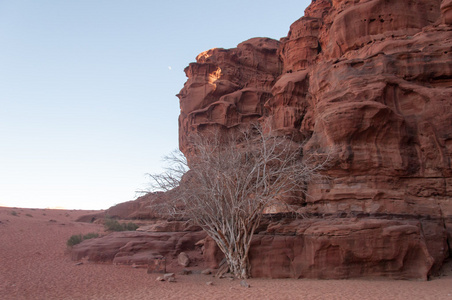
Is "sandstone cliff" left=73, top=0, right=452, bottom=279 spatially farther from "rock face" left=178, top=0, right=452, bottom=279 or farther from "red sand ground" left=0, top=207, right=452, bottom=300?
"red sand ground" left=0, top=207, right=452, bottom=300

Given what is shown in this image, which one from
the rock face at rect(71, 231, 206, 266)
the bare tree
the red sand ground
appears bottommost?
the red sand ground

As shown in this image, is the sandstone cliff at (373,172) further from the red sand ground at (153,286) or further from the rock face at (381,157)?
the red sand ground at (153,286)

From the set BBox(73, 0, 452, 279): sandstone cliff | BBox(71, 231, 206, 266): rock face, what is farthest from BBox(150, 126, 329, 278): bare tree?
BBox(71, 231, 206, 266): rock face

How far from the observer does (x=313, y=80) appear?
776 inches

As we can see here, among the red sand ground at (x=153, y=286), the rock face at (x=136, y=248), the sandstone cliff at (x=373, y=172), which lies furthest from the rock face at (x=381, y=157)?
the rock face at (x=136, y=248)

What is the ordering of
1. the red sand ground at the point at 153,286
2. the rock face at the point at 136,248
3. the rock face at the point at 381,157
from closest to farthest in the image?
the red sand ground at the point at 153,286 → the rock face at the point at 381,157 → the rock face at the point at 136,248

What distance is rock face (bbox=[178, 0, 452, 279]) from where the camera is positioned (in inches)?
452

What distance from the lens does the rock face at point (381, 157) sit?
11477 millimetres

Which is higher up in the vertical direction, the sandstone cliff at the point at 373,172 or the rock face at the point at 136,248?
the sandstone cliff at the point at 373,172

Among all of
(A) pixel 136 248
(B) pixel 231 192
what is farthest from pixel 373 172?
(A) pixel 136 248

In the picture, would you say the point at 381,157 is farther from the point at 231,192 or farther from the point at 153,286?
the point at 153,286

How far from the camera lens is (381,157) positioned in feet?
46.5

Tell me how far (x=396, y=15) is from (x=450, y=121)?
10.9 m

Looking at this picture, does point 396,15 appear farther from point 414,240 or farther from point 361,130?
point 414,240
